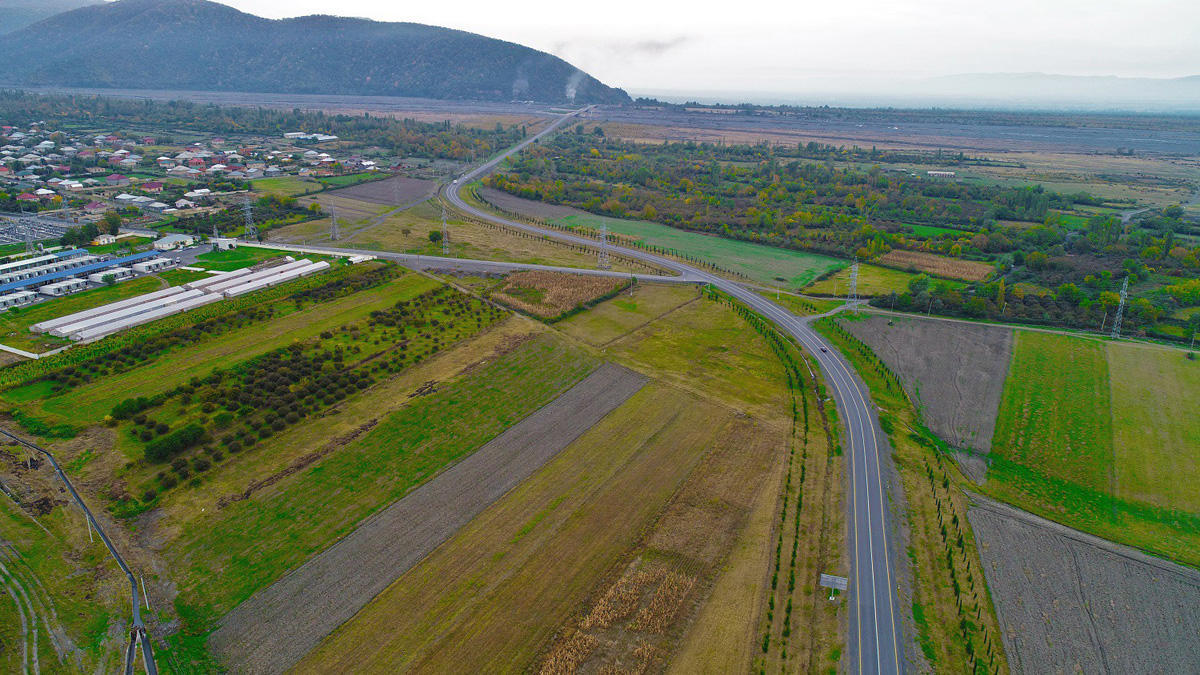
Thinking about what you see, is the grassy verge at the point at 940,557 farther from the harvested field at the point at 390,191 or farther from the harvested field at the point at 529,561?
the harvested field at the point at 390,191

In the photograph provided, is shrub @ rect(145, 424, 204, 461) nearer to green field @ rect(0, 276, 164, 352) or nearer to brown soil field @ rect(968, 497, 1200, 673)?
green field @ rect(0, 276, 164, 352)

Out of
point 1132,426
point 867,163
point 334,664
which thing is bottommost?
point 334,664

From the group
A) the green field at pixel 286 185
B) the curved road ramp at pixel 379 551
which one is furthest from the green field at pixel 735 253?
the green field at pixel 286 185

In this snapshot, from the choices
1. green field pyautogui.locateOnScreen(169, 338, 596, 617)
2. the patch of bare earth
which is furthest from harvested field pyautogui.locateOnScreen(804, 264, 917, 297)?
the patch of bare earth

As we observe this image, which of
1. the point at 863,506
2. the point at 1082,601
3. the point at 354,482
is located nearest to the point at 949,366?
the point at 863,506

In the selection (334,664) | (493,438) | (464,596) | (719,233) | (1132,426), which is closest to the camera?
(334,664)

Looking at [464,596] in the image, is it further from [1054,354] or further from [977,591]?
[1054,354]

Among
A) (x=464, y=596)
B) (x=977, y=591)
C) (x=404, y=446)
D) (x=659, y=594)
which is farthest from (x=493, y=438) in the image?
(x=977, y=591)
